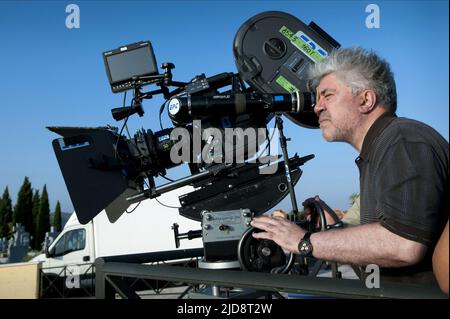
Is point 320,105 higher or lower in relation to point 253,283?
higher

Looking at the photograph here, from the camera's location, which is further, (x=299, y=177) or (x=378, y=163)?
(x=299, y=177)

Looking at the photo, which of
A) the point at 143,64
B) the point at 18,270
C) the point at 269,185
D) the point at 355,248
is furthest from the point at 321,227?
the point at 18,270

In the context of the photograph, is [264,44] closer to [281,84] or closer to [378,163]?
[281,84]

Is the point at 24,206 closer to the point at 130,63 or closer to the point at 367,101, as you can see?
the point at 130,63

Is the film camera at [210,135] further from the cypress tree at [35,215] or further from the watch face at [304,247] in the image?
the cypress tree at [35,215]

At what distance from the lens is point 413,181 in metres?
1.33

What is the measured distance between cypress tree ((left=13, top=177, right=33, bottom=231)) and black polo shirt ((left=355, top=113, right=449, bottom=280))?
42072 mm

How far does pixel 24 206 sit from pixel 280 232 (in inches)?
1694

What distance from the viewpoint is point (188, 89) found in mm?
2395

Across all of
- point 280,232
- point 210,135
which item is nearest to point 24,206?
point 210,135

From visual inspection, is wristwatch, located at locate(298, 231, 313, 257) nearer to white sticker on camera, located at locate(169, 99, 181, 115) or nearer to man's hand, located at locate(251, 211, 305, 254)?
man's hand, located at locate(251, 211, 305, 254)

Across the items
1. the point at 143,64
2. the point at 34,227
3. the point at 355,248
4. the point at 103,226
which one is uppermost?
the point at 143,64

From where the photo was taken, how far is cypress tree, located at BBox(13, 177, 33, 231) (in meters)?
39.1

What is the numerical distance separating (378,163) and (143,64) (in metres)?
1.59
